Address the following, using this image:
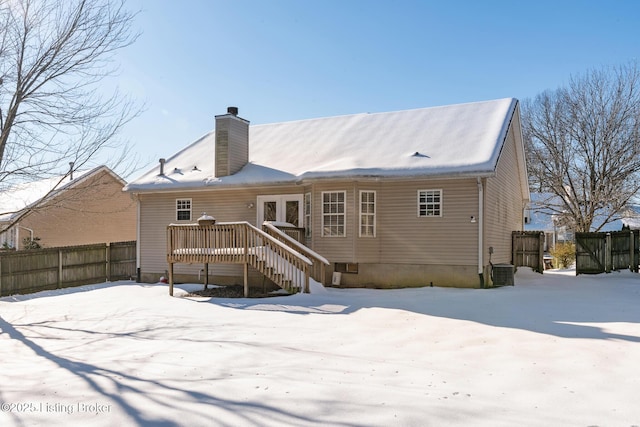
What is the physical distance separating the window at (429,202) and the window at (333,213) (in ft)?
6.93

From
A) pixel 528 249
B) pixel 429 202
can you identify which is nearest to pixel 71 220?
pixel 429 202

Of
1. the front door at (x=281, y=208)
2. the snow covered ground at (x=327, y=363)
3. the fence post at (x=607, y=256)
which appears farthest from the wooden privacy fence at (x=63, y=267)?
the fence post at (x=607, y=256)

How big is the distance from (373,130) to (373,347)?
10663mm

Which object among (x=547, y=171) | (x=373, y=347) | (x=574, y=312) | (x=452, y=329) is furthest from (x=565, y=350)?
(x=547, y=171)

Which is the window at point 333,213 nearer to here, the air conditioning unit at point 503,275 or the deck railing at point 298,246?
the deck railing at point 298,246

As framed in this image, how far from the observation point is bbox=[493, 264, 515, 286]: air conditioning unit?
1329cm

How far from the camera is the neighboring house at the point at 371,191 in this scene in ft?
41.7

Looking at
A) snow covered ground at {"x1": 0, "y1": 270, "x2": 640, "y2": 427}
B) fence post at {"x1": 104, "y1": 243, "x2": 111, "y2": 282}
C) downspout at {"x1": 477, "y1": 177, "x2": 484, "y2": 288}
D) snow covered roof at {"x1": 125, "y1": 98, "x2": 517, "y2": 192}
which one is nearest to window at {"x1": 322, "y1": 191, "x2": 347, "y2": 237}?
snow covered roof at {"x1": 125, "y1": 98, "x2": 517, "y2": 192}

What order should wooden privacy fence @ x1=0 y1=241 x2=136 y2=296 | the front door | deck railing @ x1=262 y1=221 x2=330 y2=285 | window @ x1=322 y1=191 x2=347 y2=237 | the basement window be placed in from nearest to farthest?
deck railing @ x1=262 y1=221 x2=330 y2=285, window @ x1=322 y1=191 x2=347 y2=237, the basement window, the front door, wooden privacy fence @ x1=0 y1=241 x2=136 y2=296

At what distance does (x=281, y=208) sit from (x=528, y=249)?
366 inches

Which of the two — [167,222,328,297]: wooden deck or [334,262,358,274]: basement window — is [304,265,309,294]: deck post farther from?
[334,262,358,274]: basement window

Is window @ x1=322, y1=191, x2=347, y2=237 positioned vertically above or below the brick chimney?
below

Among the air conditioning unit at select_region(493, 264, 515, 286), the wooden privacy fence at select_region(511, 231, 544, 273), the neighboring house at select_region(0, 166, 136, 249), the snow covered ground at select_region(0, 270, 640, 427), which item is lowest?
the snow covered ground at select_region(0, 270, 640, 427)

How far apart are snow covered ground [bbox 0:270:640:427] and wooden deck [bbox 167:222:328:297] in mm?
1158
